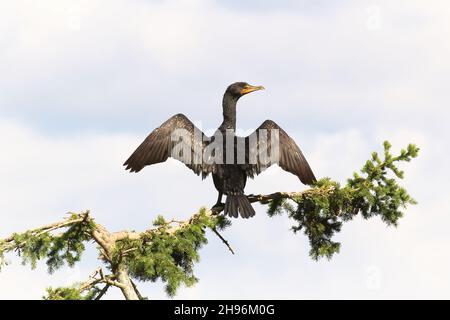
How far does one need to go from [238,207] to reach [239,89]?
233cm

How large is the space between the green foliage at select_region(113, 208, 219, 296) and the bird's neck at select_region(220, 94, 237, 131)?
2399 mm

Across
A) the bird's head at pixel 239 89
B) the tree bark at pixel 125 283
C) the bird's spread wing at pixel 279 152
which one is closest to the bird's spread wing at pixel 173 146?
the bird's spread wing at pixel 279 152

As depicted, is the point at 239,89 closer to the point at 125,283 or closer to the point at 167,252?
the point at 167,252

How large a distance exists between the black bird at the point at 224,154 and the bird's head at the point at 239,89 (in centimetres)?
78

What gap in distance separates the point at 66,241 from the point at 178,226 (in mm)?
1358

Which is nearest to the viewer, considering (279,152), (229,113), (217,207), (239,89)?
(217,207)

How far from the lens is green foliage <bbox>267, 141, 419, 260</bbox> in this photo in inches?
424

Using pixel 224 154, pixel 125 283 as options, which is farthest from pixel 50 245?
pixel 224 154

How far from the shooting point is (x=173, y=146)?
11.4 metres

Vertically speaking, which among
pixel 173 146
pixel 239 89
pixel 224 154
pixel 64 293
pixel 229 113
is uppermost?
pixel 239 89

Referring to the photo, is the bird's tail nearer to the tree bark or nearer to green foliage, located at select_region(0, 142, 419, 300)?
green foliage, located at select_region(0, 142, 419, 300)

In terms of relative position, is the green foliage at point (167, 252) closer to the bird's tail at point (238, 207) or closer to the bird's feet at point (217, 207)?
the bird's tail at point (238, 207)
